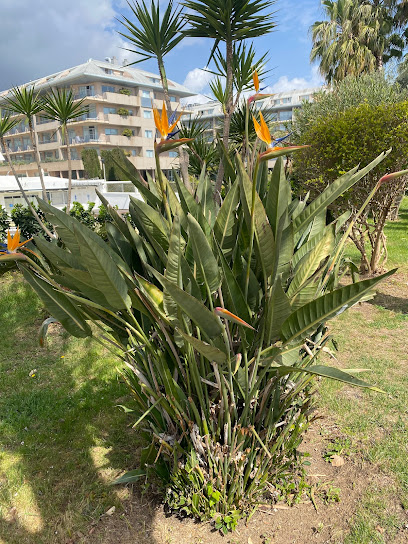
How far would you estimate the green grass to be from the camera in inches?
80.4

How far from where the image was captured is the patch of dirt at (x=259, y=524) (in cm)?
180

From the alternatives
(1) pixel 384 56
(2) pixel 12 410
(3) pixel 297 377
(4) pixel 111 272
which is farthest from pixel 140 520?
(1) pixel 384 56

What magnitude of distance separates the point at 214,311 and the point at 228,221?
452mm

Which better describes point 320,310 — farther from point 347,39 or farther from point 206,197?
point 347,39

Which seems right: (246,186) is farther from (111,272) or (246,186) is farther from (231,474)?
(231,474)

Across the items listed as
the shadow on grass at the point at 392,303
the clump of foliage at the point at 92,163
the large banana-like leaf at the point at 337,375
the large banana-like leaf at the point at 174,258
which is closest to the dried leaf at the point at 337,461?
the large banana-like leaf at the point at 337,375

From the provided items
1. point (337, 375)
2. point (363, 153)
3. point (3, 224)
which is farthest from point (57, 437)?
point (363, 153)

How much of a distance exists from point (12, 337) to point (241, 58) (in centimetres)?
416

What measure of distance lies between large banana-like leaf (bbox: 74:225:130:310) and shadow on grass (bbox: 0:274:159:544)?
1.29 meters

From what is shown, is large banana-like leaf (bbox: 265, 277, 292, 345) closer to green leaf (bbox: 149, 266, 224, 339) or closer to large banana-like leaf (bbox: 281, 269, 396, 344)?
large banana-like leaf (bbox: 281, 269, 396, 344)

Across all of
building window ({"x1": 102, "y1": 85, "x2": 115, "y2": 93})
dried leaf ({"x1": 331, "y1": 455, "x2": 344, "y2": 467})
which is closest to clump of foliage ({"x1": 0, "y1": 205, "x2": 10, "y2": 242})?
dried leaf ({"x1": 331, "y1": 455, "x2": 344, "y2": 467})

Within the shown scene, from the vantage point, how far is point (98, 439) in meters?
2.66

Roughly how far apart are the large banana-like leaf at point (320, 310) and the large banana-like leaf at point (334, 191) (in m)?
0.42

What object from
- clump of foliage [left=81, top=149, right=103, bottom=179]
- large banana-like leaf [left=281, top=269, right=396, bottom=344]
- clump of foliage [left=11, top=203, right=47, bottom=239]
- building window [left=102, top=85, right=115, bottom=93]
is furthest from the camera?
building window [left=102, top=85, right=115, bottom=93]
